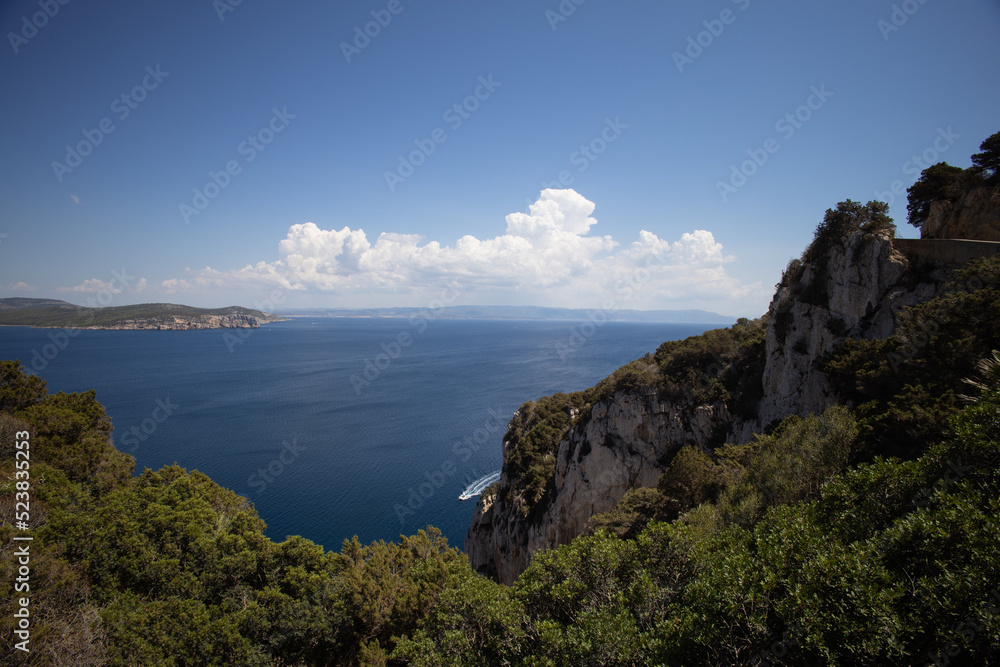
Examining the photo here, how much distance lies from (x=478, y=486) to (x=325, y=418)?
1332 inches

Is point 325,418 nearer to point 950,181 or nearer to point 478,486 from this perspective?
point 478,486

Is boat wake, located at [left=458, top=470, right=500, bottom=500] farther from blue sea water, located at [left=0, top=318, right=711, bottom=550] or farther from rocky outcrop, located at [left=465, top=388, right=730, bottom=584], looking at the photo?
rocky outcrop, located at [left=465, top=388, right=730, bottom=584]

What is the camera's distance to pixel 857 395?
18312 millimetres

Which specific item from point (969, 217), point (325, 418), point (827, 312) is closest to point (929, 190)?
point (969, 217)

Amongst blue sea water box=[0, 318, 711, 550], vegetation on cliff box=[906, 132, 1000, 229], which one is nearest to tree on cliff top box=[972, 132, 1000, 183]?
vegetation on cliff box=[906, 132, 1000, 229]

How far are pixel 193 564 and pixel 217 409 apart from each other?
67.9m

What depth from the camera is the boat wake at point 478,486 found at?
45438 mm

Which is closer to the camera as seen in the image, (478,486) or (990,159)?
(990,159)

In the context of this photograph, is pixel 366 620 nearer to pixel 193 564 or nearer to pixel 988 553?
pixel 193 564

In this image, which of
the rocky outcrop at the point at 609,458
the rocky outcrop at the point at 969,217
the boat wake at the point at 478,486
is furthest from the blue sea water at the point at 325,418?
the rocky outcrop at the point at 969,217

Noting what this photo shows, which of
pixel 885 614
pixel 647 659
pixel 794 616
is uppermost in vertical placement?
pixel 885 614

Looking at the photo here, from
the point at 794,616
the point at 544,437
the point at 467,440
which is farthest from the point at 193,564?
the point at 467,440

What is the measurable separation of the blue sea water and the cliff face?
11.6 meters

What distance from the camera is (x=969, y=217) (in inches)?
782
